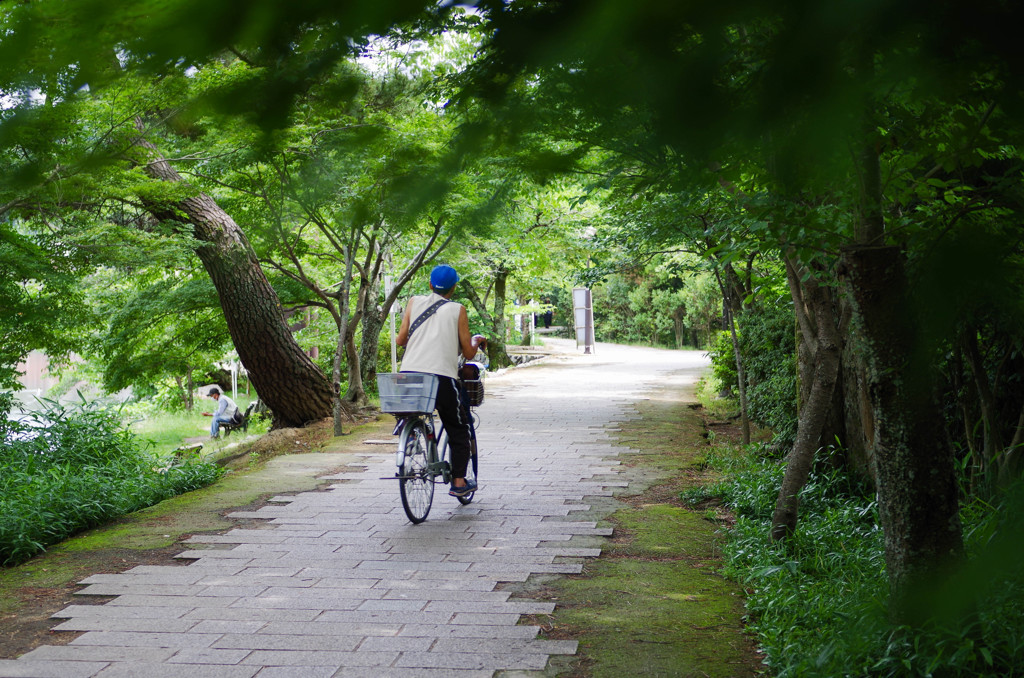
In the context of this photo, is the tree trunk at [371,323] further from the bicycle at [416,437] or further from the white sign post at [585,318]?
Result: the white sign post at [585,318]

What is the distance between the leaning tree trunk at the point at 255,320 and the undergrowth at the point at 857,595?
7.39 metres

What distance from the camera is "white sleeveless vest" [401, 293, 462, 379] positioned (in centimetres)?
586

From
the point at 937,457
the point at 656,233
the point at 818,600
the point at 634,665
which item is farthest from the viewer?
the point at 656,233

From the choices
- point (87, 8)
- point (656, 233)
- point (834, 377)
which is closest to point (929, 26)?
point (87, 8)

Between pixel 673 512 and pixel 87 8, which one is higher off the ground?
pixel 87 8

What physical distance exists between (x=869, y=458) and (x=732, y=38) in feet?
17.7

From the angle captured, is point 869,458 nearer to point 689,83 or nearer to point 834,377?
point 834,377

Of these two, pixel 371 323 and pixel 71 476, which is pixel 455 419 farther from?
pixel 371 323

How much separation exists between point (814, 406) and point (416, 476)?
8.37 feet

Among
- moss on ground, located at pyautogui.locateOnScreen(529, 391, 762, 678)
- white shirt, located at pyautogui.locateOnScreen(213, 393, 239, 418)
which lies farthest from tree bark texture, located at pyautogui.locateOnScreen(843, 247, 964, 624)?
white shirt, located at pyautogui.locateOnScreen(213, 393, 239, 418)

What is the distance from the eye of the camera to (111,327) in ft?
44.0

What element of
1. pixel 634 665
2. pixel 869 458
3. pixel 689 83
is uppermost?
pixel 689 83

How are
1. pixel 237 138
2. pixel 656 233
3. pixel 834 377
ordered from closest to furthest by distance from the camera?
pixel 237 138 < pixel 834 377 < pixel 656 233

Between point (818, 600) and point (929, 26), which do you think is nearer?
point (929, 26)
